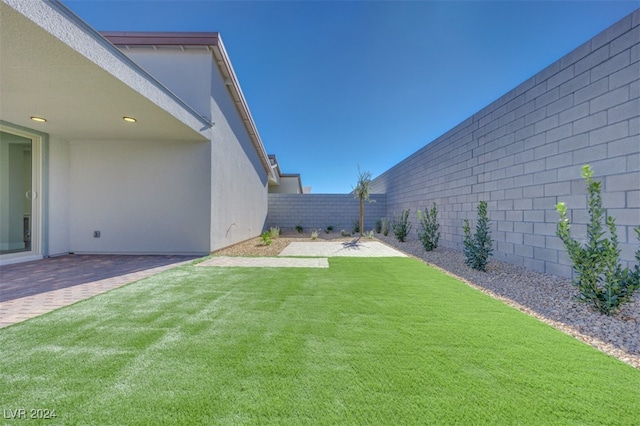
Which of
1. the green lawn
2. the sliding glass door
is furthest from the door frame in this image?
the green lawn

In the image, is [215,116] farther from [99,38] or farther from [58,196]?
[58,196]

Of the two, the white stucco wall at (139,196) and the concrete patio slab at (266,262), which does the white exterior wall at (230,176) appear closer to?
the white stucco wall at (139,196)

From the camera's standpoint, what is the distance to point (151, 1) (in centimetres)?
619

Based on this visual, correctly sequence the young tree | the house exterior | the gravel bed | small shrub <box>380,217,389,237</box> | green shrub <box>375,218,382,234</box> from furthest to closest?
green shrub <box>375,218,382,234</box>
small shrub <box>380,217,389,237</box>
the young tree
the house exterior
the gravel bed

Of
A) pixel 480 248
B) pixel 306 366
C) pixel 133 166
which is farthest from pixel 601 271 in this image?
pixel 133 166

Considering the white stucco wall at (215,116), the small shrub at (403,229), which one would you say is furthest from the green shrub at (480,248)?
the white stucco wall at (215,116)

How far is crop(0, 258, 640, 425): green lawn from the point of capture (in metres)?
1.42

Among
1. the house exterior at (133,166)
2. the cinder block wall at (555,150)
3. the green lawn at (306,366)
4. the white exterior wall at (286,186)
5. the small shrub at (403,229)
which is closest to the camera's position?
the green lawn at (306,366)

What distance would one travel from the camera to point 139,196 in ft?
21.1

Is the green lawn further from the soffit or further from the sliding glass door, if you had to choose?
the sliding glass door

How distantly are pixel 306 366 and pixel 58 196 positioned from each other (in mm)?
8053

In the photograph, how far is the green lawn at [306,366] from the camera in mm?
1422

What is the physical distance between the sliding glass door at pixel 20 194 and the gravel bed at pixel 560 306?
31.9 ft

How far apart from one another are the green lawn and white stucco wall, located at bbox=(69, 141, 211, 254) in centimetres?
356
